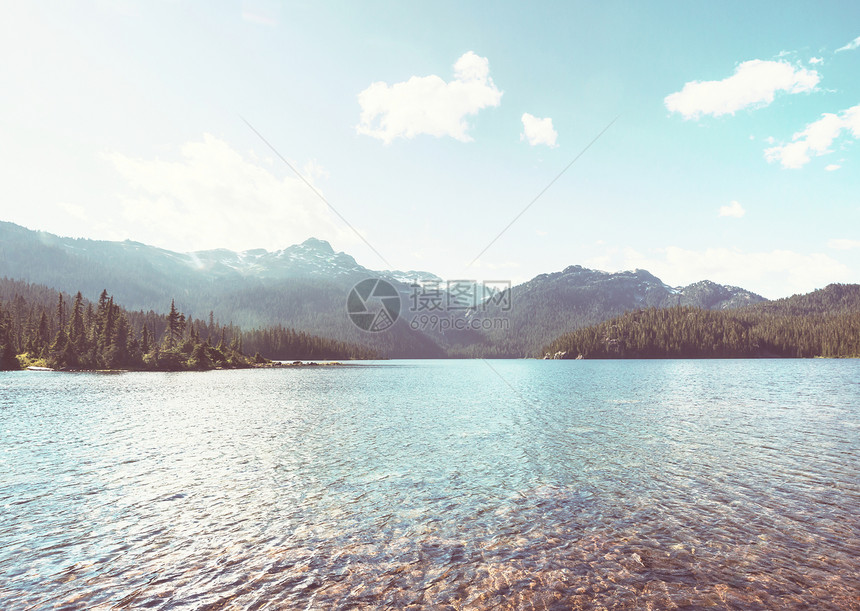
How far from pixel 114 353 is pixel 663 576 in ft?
573

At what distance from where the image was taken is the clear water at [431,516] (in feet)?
42.3

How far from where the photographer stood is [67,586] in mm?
13094

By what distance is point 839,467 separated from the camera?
25.8 m

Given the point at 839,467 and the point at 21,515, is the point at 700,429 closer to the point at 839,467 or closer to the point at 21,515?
the point at 839,467

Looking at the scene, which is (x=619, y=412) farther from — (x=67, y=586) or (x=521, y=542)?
(x=67, y=586)

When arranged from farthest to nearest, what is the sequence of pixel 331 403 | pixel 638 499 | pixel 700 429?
pixel 331 403 < pixel 700 429 < pixel 638 499

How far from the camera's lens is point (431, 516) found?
19.0 meters

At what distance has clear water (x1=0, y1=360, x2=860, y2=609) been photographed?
12891mm

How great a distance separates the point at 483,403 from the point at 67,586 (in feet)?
177

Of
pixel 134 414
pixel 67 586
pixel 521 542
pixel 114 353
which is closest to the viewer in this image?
pixel 67 586

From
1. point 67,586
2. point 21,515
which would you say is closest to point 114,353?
point 21,515

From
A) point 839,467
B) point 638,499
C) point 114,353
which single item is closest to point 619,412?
point 839,467

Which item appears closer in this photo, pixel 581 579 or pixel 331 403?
pixel 581 579

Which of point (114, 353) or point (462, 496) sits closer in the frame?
point (462, 496)
